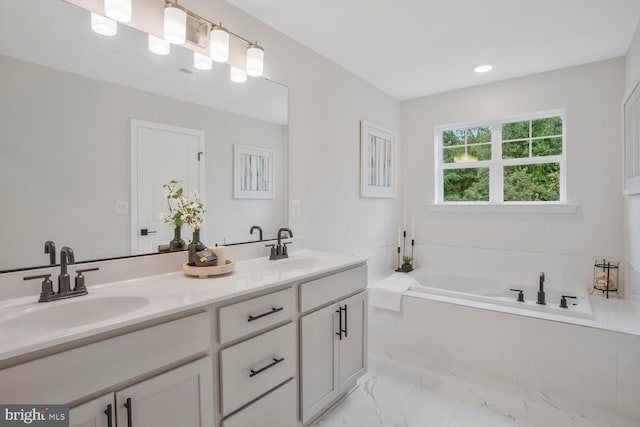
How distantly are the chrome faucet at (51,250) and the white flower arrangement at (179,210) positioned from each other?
0.45m

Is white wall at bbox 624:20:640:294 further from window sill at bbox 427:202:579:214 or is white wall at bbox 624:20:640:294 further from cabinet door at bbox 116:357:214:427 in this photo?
cabinet door at bbox 116:357:214:427

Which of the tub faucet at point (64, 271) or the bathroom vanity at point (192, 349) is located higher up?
the tub faucet at point (64, 271)

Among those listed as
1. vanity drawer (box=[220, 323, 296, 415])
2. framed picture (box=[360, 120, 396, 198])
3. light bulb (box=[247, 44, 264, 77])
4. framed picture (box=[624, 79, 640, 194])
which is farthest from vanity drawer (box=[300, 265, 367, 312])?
framed picture (box=[624, 79, 640, 194])

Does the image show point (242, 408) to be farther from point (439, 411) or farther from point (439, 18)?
point (439, 18)

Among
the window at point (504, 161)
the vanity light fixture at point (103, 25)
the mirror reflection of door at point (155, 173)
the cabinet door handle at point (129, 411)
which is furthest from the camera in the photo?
the window at point (504, 161)

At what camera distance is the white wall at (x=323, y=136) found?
225 cm

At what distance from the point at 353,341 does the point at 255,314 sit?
2.80 feet

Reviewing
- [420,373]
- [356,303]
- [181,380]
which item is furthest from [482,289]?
[181,380]

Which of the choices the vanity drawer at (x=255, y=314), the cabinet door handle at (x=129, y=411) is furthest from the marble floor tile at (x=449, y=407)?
the cabinet door handle at (x=129, y=411)

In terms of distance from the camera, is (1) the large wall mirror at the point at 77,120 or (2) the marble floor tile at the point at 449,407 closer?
(1) the large wall mirror at the point at 77,120

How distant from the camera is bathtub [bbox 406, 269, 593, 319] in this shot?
7.69 feet

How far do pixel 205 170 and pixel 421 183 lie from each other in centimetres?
256

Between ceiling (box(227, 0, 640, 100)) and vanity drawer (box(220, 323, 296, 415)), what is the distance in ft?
6.08

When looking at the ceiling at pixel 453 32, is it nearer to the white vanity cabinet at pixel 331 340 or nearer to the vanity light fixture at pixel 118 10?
the vanity light fixture at pixel 118 10
